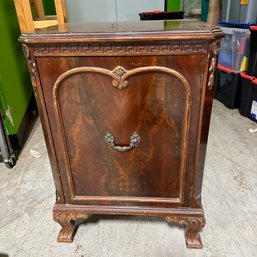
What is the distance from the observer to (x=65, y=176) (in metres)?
0.88

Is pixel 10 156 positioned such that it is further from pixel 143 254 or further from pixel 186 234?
pixel 186 234

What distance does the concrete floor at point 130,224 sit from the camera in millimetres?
954

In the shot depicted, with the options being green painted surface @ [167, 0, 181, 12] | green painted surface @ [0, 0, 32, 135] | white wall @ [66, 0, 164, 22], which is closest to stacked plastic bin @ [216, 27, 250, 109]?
white wall @ [66, 0, 164, 22]

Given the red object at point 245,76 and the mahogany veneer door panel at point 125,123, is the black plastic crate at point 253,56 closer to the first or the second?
the red object at point 245,76

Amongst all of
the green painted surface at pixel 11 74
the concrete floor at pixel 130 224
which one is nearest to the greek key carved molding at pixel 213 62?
the concrete floor at pixel 130 224

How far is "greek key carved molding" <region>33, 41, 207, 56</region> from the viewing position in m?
0.65

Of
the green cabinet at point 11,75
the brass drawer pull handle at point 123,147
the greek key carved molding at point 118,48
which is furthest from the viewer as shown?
the green cabinet at point 11,75

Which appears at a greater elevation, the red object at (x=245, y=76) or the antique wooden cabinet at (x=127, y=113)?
the antique wooden cabinet at (x=127, y=113)

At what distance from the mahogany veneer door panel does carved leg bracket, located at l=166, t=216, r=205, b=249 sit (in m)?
0.07

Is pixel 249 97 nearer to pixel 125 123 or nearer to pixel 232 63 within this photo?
pixel 232 63

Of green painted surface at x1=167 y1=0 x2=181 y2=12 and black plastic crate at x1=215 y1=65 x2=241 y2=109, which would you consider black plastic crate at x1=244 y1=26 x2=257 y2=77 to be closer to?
black plastic crate at x1=215 y1=65 x2=241 y2=109

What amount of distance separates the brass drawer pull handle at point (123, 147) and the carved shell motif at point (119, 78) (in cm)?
16

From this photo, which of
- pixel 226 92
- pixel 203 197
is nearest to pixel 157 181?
pixel 203 197

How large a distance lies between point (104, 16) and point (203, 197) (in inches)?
69.5
